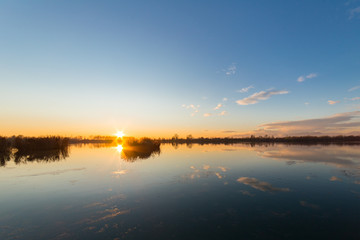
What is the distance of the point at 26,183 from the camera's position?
15.3 meters

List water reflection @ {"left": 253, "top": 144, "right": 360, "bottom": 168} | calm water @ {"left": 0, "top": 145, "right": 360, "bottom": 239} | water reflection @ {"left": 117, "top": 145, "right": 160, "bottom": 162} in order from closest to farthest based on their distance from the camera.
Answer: calm water @ {"left": 0, "top": 145, "right": 360, "bottom": 239}, water reflection @ {"left": 253, "top": 144, "right": 360, "bottom": 168}, water reflection @ {"left": 117, "top": 145, "right": 160, "bottom": 162}

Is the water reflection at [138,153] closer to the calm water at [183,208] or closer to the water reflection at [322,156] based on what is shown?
the calm water at [183,208]

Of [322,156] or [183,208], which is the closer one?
[183,208]

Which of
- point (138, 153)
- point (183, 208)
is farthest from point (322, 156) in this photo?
point (138, 153)

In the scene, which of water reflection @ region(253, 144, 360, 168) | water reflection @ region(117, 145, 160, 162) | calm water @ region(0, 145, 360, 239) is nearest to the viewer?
calm water @ region(0, 145, 360, 239)

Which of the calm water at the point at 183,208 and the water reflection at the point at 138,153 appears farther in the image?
the water reflection at the point at 138,153

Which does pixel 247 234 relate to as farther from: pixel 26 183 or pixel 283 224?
pixel 26 183

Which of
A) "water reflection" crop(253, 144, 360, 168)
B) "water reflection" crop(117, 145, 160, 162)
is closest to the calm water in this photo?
"water reflection" crop(253, 144, 360, 168)

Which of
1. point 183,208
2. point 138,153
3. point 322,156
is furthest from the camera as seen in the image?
point 138,153

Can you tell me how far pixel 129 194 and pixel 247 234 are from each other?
27.4 feet

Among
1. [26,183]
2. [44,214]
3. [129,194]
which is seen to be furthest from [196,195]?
[26,183]

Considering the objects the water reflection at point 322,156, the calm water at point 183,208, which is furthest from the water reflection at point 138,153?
the water reflection at point 322,156

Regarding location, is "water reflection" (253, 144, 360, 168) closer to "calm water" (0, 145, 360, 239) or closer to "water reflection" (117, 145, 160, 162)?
"calm water" (0, 145, 360, 239)

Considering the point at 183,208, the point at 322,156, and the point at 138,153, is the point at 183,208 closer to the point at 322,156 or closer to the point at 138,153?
the point at 322,156
